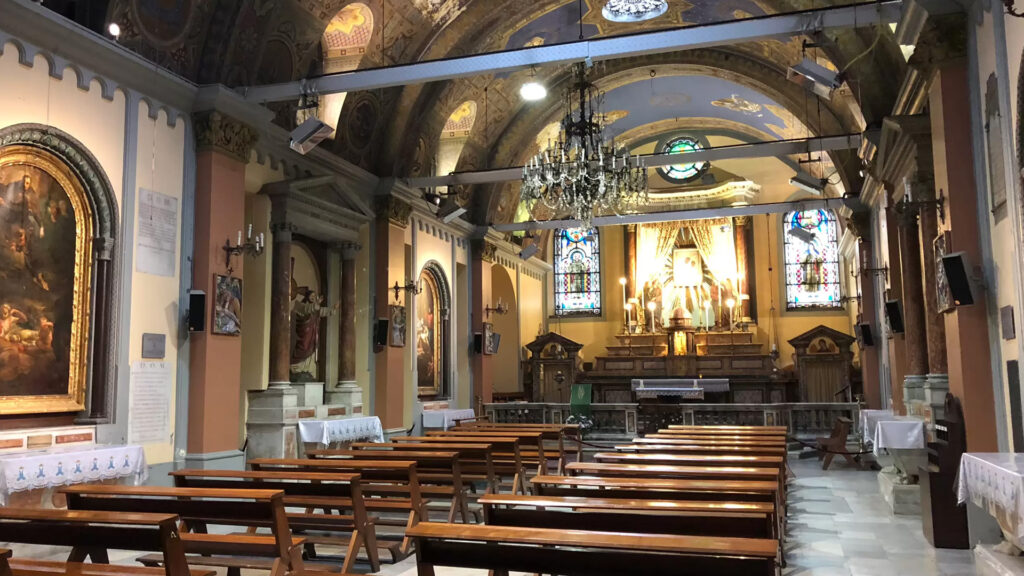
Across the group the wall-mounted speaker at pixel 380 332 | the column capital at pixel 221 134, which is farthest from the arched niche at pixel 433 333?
the column capital at pixel 221 134

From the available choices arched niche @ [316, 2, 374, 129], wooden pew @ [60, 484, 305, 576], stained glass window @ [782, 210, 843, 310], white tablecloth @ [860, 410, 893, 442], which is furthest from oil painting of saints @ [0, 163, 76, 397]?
stained glass window @ [782, 210, 843, 310]

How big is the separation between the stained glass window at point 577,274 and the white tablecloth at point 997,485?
63.3 ft

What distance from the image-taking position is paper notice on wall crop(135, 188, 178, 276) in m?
8.38

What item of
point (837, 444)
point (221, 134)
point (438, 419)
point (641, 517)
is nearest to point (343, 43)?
point (221, 134)

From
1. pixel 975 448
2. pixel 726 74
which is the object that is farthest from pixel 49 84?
pixel 726 74

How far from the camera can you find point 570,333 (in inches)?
961

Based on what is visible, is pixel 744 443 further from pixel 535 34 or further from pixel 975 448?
pixel 535 34

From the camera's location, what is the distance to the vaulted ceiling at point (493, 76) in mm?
9320

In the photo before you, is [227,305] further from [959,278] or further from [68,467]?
[959,278]

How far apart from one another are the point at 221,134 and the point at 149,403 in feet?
10.8

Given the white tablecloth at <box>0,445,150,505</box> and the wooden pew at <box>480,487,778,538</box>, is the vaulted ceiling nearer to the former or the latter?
the white tablecloth at <box>0,445,150,505</box>

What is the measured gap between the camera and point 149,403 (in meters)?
8.31

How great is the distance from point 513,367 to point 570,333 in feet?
10.8

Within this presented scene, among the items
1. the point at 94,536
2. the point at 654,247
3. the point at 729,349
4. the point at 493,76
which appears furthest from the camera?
the point at 654,247
